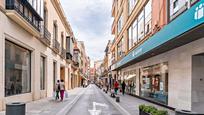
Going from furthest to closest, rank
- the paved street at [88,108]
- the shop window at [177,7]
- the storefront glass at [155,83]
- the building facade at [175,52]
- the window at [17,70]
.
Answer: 1. the storefront glass at [155,83]
2. the window at [17,70]
3. the paved street at [88,108]
4. the shop window at [177,7]
5. the building facade at [175,52]

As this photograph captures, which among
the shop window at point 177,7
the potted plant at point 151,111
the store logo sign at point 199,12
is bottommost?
the potted plant at point 151,111

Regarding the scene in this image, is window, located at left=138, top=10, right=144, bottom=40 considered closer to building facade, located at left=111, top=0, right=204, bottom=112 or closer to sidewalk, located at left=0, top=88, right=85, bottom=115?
building facade, located at left=111, top=0, right=204, bottom=112

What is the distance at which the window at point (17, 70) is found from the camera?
1538 centimetres

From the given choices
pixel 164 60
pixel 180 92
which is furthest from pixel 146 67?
pixel 180 92

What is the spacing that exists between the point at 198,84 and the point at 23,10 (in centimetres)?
1053

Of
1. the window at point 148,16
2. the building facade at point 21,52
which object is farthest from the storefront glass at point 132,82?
the building facade at point 21,52

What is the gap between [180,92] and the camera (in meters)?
14.1

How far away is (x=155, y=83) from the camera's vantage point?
19.5 metres

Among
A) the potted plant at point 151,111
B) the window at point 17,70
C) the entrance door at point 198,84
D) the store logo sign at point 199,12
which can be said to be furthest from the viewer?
the window at point 17,70

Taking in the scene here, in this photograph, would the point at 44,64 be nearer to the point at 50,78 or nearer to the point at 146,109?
the point at 50,78

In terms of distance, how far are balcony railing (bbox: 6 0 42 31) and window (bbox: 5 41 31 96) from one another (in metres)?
1.81

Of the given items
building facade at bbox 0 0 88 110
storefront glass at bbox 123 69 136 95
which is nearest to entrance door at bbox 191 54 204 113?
building facade at bbox 0 0 88 110

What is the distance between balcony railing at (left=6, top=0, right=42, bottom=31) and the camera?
577 inches

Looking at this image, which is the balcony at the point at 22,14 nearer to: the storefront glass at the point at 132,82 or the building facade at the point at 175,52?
the building facade at the point at 175,52
